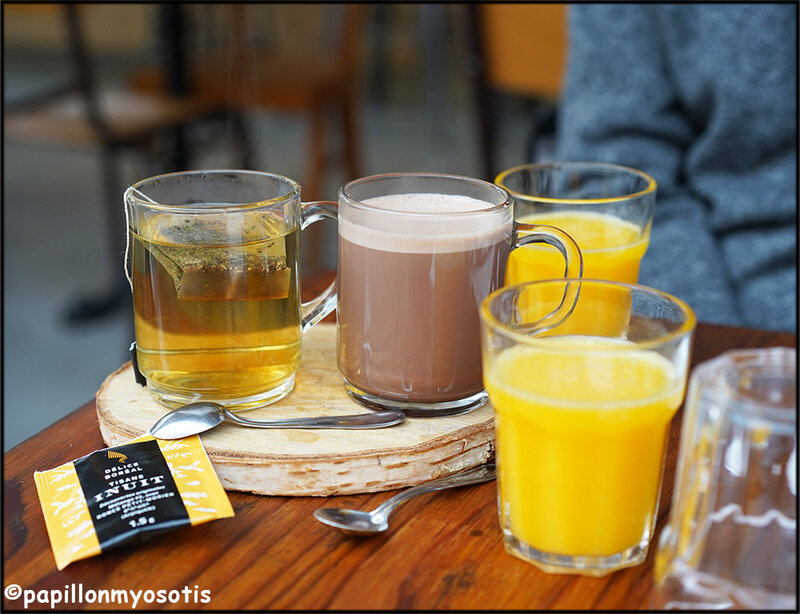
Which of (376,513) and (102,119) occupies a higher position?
(102,119)

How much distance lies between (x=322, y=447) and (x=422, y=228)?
0.17 m

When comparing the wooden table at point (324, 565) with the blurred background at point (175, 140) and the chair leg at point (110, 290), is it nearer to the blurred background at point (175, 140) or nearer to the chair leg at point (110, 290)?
the blurred background at point (175, 140)

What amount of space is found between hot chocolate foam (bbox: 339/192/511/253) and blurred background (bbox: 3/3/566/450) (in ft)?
2.57

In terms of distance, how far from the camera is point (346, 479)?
2.02 ft

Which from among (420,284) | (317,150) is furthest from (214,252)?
(317,150)

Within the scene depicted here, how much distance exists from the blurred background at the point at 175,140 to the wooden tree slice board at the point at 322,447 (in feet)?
2.10

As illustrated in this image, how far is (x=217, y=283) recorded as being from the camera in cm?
65

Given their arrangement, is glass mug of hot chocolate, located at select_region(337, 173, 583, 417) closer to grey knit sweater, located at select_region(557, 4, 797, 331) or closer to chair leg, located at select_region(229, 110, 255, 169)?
grey knit sweater, located at select_region(557, 4, 797, 331)

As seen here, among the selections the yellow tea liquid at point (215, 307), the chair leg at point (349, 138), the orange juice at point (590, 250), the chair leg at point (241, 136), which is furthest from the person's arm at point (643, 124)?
the chair leg at point (349, 138)

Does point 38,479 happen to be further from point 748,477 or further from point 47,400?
point 47,400

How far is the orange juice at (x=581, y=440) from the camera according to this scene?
50 cm

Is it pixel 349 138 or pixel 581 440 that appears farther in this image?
pixel 349 138

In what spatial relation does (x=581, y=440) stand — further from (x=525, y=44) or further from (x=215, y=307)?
(x=525, y=44)

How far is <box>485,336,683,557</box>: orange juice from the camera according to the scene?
498 millimetres
